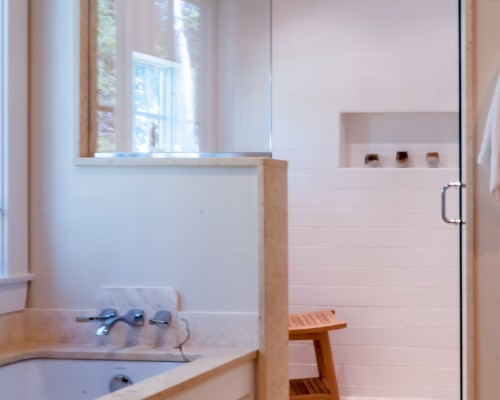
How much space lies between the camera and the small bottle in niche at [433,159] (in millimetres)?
4793

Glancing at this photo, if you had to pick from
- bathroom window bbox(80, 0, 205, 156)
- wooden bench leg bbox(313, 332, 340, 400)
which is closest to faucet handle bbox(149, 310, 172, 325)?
bathroom window bbox(80, 0, 205, 156)

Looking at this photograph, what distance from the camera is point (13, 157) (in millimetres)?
2791

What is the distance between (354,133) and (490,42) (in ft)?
6.71

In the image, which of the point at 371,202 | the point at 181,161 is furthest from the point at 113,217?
the point at 371,202

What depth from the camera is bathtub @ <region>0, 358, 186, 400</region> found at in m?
2.65

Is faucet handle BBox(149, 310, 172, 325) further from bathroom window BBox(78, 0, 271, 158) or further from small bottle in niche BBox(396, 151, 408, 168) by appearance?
small bottle in niche BBox(396, 151, 408, 168)

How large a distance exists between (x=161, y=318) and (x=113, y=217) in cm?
39

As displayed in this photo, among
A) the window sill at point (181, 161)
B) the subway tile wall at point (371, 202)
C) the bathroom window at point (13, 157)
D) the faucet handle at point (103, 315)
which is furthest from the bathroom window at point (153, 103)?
the subway tile wall at point (371, 202)

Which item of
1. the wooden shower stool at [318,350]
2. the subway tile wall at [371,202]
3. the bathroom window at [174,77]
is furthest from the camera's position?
the subway tile wall at [371,202]

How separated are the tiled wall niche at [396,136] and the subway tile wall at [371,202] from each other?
49 mm

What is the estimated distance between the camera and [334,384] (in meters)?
4.29

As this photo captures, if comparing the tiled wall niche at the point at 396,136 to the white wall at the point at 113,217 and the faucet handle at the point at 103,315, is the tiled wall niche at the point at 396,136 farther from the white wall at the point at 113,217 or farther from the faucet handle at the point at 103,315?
the faucet handle at the point at 103,315

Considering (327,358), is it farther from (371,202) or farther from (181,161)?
(181,161)

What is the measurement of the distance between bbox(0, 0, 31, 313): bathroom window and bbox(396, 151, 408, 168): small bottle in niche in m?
2.59
